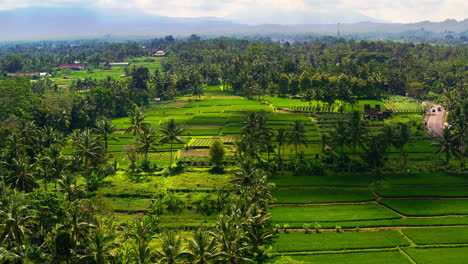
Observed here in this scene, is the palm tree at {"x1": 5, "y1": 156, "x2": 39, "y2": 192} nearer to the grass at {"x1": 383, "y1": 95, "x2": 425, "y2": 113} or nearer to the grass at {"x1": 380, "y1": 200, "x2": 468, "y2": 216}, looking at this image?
the grass at {"x1": 380, "y1": 200, "x2": 468, "y2": 216}

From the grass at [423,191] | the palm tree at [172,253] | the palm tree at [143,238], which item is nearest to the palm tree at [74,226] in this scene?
the palm tree at [143,238]

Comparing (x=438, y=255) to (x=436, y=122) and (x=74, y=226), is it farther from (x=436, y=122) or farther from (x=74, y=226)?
(x=436, y=122)

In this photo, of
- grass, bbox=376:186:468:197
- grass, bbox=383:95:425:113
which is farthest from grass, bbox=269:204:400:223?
grass, bbox=383:95:425:113

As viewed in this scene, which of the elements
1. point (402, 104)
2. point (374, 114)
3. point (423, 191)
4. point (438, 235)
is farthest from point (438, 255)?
point (402, 104)

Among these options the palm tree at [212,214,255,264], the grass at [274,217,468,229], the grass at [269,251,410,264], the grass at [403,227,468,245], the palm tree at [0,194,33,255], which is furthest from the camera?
the grass at [274,217,468,229]

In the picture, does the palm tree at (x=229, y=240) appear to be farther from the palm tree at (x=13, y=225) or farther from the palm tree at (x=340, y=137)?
the palm tree at (x=340, y=137)

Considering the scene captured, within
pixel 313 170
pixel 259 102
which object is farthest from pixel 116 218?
pixel 259 102

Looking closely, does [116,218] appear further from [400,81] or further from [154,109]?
[400,81]
